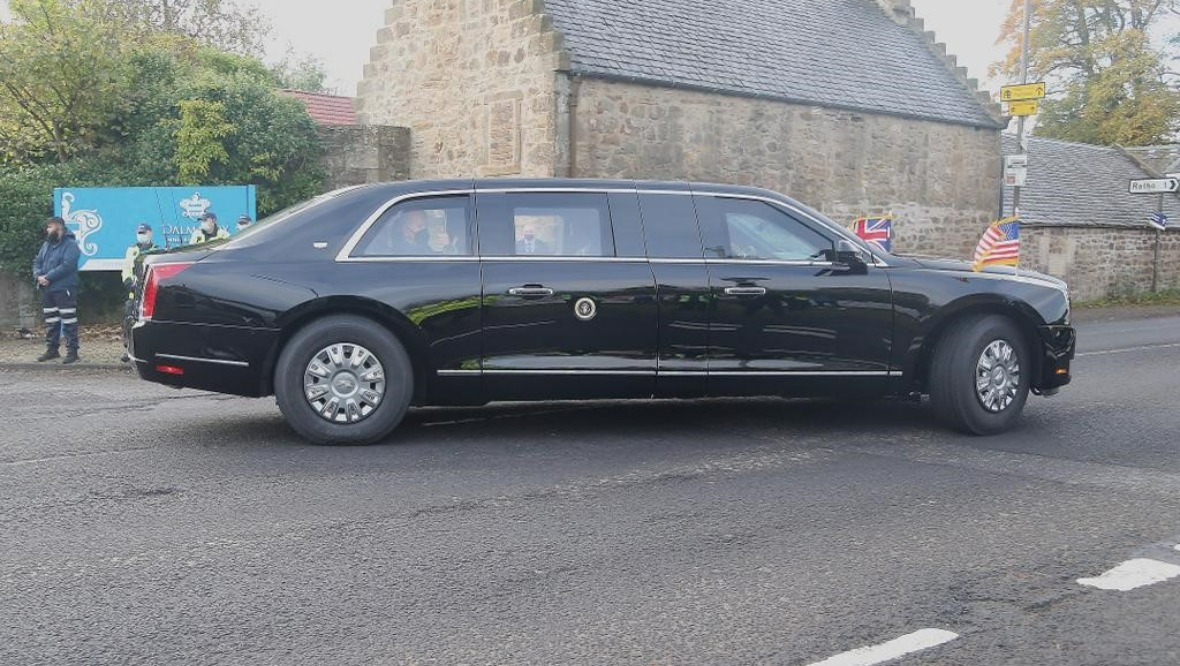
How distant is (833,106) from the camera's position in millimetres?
21094

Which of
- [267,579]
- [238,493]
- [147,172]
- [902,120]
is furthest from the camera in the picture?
[902,120]

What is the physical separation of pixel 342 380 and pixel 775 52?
53.7ft

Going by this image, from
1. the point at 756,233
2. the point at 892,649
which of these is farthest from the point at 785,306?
the point at 892,649

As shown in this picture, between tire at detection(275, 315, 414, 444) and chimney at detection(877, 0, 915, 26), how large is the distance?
72.2 feet

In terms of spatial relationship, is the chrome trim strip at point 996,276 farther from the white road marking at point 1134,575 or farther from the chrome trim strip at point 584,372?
the white road marking at point 1134,575

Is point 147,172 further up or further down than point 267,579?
further up

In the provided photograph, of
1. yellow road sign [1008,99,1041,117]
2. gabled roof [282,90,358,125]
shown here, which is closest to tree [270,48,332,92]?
gabled roof [282,90,358,125]

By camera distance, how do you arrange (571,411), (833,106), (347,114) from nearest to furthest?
1. (571,411)
2. (833,106)
3. (347,114)

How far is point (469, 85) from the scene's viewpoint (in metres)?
19.1

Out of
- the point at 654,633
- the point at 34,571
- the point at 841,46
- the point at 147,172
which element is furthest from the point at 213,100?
the point at 654,633

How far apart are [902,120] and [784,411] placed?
15573 mm

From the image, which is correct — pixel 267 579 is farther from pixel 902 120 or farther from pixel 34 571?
pixel 902 120

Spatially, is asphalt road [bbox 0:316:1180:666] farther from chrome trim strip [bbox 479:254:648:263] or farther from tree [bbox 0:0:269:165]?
tree [bbox 0:0:269:165]

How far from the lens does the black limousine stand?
6867 mm
